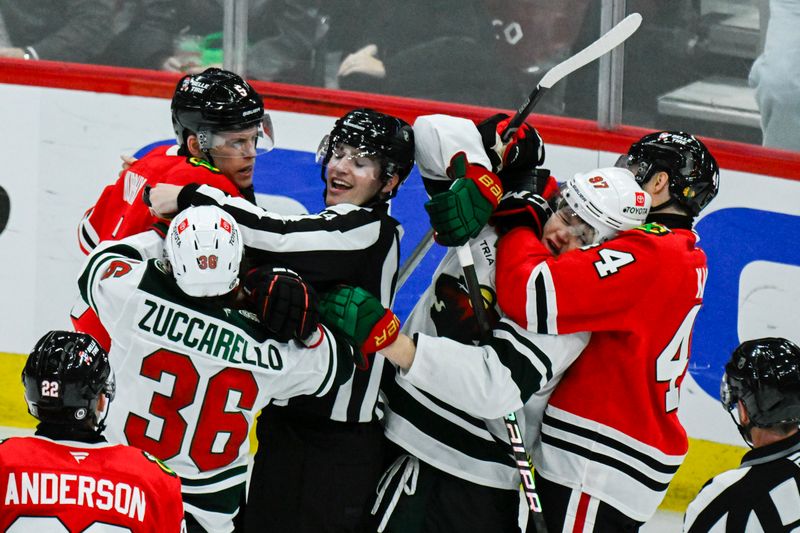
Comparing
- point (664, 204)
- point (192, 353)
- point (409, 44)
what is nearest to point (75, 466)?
point (192, 353)

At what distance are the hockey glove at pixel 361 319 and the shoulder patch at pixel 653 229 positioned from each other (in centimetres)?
52

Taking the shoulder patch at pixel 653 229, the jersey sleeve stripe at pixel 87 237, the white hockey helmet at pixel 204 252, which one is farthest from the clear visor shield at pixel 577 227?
the jersey sleeve stripe at pixel 87 237

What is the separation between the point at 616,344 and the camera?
2428 mm

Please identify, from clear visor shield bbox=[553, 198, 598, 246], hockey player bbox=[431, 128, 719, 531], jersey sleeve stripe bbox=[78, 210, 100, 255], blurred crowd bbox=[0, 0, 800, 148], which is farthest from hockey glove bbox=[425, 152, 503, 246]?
blurred crowd bbox=[0, 0, 800, 148]

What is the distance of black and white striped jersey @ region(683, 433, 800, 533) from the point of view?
6.78 feet

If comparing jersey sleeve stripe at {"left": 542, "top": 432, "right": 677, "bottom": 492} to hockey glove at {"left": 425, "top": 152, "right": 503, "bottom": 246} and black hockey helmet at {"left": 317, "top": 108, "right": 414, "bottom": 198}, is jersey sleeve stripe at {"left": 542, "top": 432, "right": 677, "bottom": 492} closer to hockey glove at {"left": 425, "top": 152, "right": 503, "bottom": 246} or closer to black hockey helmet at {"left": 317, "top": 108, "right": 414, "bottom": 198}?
hockey glove at {"left": 425, "top": 152, "right": 503, "bottom": 246}

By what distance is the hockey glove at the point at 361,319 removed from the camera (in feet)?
7.65

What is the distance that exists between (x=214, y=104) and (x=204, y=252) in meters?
0.59

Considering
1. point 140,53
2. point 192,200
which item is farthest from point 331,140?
point 140,53

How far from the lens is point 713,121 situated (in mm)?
3826

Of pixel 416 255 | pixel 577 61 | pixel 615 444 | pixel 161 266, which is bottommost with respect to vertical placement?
pixel 615 444

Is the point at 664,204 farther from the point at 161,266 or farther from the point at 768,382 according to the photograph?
the point at 161,266

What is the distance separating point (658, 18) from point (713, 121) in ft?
1.21

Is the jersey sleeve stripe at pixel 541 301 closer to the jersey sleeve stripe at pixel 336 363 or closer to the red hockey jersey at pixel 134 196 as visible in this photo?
the jersey sleeve stripe at pixel 336 363
